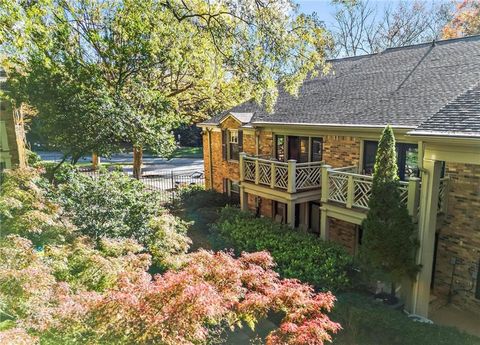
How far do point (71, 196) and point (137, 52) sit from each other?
7.68 meters

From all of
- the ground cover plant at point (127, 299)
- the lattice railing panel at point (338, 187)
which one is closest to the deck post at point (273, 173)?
the lattice railing panel at point (338, 187)

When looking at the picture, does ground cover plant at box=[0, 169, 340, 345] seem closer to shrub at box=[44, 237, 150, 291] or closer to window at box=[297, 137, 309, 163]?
shrub at box=[44, 237, 150, 291]

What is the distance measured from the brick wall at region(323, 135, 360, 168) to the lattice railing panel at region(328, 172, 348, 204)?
1.27 metres

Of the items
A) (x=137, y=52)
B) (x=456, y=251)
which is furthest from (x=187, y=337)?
(x=137, y=52)

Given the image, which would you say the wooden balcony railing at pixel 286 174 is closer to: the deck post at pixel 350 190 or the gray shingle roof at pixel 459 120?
the deck post at pixel 350 190

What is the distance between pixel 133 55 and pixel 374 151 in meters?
11.2

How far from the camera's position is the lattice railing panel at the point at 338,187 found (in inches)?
416

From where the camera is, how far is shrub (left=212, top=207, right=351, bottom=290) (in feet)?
29.2

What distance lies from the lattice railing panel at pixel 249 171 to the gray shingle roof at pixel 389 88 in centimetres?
202

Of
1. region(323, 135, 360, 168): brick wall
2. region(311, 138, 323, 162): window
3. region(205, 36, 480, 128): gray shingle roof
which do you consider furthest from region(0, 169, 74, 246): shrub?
region(311, 138, 323, 162): window

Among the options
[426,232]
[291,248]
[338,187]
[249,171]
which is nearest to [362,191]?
[338,187]

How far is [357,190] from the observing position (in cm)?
1041

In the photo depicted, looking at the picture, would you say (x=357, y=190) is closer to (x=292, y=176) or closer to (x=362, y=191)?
(x=362, y=191)

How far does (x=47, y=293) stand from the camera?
15.2ft
